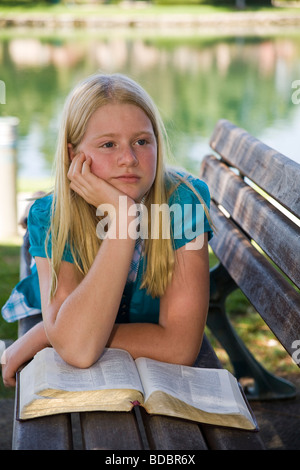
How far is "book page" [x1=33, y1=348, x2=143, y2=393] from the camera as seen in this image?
181 centimetres

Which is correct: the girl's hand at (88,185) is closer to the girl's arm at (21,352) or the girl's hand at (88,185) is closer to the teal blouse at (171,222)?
the teal blouse at (171,222)

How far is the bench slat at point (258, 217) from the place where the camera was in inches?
88.2

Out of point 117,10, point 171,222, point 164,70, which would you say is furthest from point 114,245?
point 117,10

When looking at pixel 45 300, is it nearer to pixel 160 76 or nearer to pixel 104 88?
pixel 104 88

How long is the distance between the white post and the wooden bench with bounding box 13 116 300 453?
247 cm

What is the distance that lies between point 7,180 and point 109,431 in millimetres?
4497

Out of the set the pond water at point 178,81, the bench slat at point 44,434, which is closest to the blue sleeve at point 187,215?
the bench slat at point 44,434

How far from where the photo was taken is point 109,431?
5.55 ft

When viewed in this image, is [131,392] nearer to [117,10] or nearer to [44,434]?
[44,434]

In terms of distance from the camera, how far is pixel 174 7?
149 ft

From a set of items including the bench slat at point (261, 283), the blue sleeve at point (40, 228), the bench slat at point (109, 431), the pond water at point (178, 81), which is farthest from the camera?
the pond water at point (178, 81)

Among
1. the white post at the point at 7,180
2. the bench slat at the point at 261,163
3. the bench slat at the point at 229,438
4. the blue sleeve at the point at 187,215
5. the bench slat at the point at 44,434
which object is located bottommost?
the white post at the point at 7,180

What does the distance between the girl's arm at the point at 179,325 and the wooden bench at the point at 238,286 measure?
15 cm
